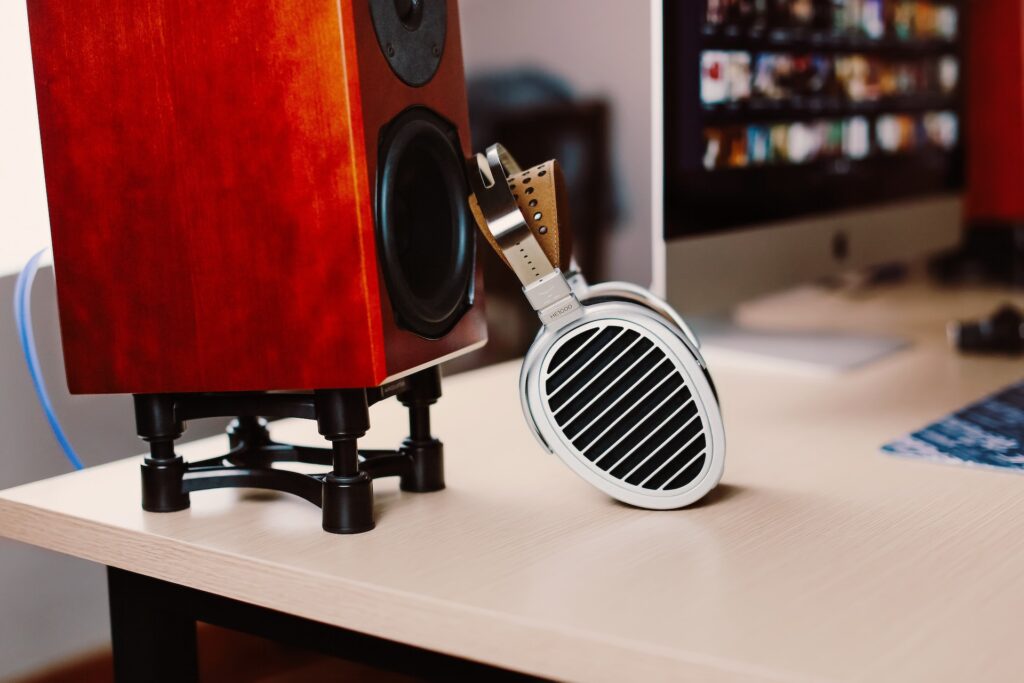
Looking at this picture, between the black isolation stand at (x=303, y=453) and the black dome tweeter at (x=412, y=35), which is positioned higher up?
the black dome tweeter at (x=412, y=35)

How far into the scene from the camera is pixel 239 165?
0.62 metres

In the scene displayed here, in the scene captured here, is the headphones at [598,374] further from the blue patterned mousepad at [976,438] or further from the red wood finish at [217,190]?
the blue patterned mousepad at [976,438]

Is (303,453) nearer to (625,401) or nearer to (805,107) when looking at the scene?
(625,401)

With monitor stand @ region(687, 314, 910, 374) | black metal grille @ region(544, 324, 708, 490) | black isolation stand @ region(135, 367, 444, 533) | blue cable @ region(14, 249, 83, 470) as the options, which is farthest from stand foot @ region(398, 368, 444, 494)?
monitor stand @ region(687, 314, 910, 374)

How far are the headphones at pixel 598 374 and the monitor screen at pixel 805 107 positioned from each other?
41 centimetres

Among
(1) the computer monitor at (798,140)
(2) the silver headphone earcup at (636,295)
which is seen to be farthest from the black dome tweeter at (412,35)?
(1) the computer monitor at (798,140)

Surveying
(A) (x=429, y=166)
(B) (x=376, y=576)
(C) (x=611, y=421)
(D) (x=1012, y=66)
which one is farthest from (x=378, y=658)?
(D) (x=1012, y=66)

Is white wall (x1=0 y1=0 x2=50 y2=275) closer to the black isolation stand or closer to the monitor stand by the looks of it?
the black isolation stand

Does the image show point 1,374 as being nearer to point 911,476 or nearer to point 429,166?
point 429,166

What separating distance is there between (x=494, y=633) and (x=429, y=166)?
0.30 m

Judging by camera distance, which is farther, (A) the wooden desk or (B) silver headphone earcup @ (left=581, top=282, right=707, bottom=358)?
(B) silver headphone earcup @ (left=581, top=282, right=707, bottom=358)

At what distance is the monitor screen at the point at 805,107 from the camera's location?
107 centimetres

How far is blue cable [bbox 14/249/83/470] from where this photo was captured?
90 centimetres

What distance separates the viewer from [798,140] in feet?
4.06
